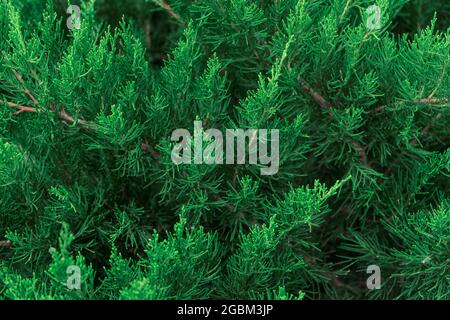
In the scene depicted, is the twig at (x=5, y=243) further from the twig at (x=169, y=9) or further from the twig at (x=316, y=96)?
the twig at (x=316, y=96)

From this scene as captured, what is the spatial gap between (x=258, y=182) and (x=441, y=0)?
3.45 feet

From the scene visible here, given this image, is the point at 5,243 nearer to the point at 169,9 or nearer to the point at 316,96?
the point at 169,9

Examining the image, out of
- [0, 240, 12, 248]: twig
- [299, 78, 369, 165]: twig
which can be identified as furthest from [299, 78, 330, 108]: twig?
[0, 240, 12, 248]: twig

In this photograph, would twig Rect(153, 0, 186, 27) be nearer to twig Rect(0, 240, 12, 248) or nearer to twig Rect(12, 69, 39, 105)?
twig Rect(12, 69, 39, 105)

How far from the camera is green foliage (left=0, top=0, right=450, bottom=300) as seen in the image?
1495 millimetres

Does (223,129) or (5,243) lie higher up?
(223,129)

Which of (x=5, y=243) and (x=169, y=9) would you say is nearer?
(x=5, y=243)

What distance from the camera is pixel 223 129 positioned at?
1632mm

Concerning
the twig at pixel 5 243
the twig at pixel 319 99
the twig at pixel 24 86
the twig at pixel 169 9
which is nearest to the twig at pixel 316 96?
the twig at pixel 319 99

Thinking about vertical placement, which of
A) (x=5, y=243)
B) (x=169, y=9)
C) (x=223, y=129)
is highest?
(x=169, y=9)

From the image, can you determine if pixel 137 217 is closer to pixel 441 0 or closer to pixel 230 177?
pixel 230 177

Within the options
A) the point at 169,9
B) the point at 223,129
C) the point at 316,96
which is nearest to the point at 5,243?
the point at 223,129
